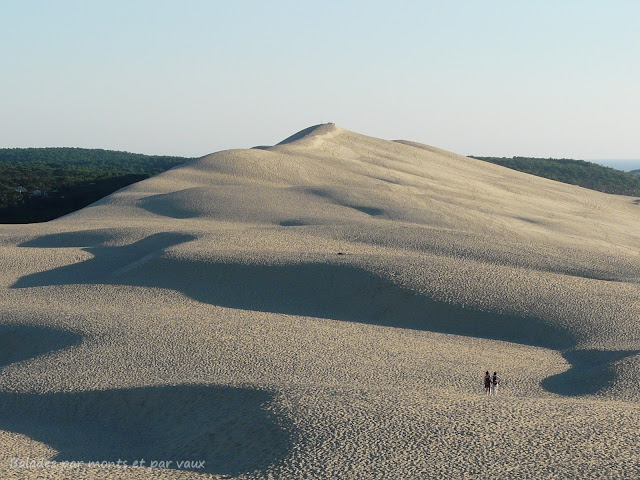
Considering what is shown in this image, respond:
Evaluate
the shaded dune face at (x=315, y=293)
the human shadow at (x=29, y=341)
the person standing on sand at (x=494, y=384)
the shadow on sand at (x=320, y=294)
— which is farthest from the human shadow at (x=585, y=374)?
the human shadow at (x=29, y=341)

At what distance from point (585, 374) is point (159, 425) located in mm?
10858

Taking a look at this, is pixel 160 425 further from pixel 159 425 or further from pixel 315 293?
pixel 315 293

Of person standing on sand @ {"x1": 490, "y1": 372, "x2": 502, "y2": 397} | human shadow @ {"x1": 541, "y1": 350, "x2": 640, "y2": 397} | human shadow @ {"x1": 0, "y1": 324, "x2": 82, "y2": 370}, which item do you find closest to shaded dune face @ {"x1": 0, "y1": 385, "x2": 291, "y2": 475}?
human shadow @ {"x1": 0, "y1": 324, "x2": 82, "y2": 370}

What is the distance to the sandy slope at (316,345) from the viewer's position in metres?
13.3

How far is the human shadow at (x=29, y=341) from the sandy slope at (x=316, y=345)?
9 cm

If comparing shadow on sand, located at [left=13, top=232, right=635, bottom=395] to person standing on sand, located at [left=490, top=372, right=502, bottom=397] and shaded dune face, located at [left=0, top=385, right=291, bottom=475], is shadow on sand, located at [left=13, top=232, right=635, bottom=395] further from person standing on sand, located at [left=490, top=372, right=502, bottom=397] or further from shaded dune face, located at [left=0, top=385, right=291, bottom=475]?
shaded dune face, located at [left=0, top=385, right=291, bottom=475]

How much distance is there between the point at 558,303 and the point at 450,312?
363 cm

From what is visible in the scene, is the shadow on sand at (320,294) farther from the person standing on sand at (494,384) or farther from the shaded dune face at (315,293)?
the person standing on sand at (494,384)

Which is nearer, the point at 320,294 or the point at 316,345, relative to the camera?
the point at 316,345

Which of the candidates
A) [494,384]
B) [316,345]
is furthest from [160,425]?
[494,384]

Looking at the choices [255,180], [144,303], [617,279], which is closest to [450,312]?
[617,279]

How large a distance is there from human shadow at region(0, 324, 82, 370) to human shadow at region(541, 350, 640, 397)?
510 inches

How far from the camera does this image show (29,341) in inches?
857

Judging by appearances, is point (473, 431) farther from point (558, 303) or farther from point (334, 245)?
point (334, 245)
